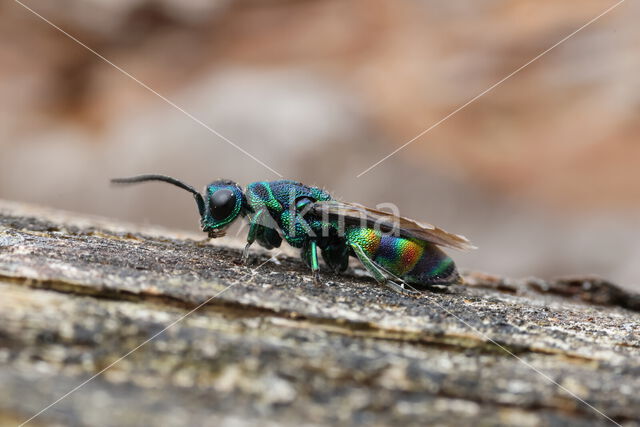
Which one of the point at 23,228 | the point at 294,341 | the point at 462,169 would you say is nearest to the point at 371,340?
the point at 294,341

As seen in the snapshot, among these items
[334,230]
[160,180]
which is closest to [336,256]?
[334,230]

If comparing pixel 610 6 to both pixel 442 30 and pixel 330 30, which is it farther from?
pixel 330 30

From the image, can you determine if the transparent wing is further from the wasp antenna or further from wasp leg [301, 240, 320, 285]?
the wasp antenna

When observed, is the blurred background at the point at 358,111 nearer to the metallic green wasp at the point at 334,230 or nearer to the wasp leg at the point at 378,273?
the metallic green wasp at the point at 334,230

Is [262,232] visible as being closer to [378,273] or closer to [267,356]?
[378,273]

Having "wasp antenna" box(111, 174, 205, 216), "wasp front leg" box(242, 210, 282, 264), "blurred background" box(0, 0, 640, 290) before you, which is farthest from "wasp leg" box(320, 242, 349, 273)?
"blurred background" box(0, 0, 640, 290)

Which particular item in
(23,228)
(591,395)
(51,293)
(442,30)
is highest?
(442,30)
